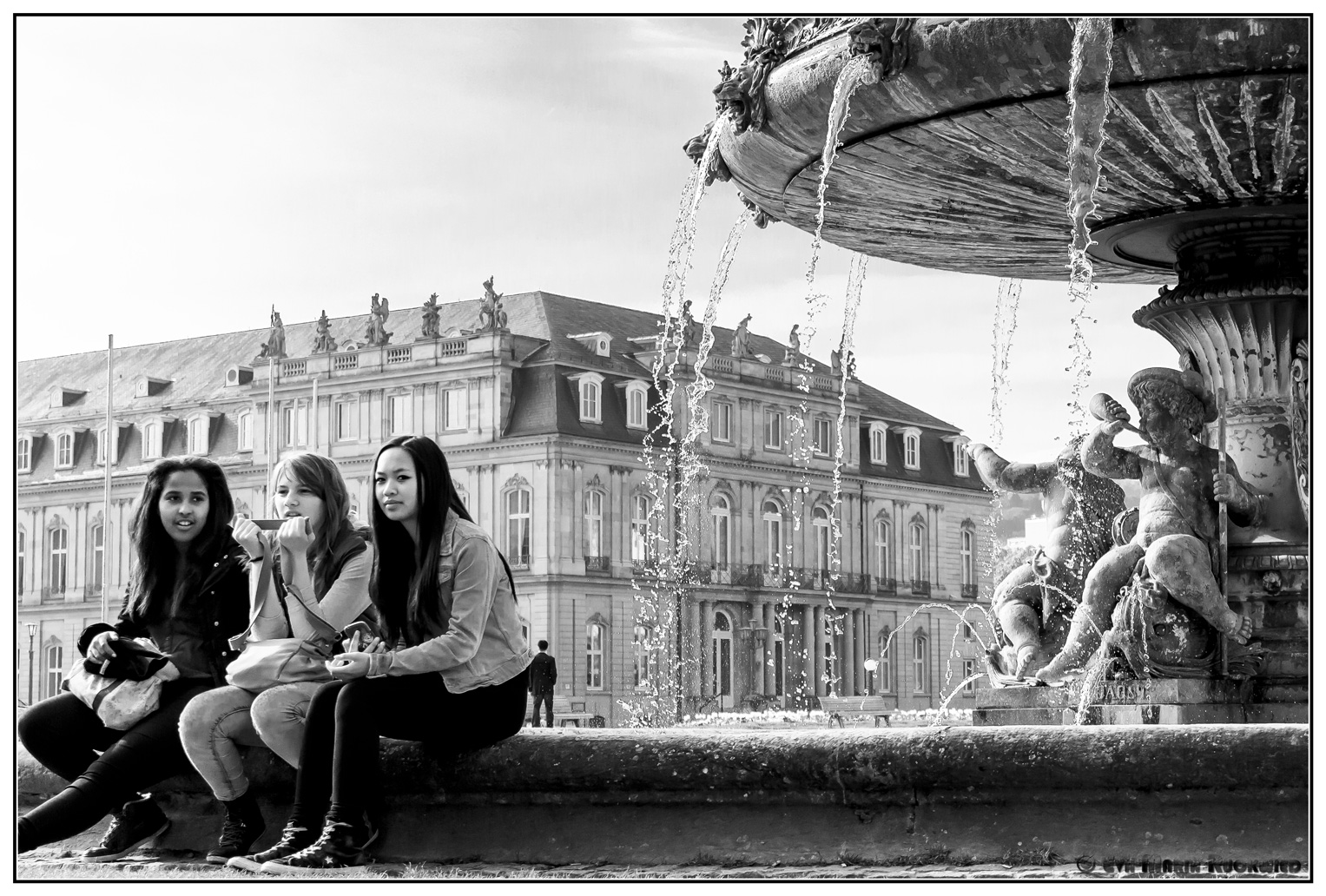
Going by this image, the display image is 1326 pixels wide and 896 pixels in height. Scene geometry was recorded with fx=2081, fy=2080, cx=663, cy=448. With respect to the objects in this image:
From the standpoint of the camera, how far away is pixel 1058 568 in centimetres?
743

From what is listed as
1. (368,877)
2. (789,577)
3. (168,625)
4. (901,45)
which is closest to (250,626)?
(168,625)

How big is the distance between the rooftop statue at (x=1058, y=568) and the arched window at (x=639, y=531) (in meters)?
53.9

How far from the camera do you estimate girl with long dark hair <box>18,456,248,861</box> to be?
216 inches

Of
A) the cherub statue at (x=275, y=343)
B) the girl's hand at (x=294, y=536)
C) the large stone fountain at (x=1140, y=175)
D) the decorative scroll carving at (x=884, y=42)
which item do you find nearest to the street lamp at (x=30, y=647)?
the cherub statue at (x=275, y=343)

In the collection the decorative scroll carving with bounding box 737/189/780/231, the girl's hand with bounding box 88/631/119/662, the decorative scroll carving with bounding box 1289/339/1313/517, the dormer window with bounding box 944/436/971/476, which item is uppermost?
the dormer window with bounding box 944/436/971/476

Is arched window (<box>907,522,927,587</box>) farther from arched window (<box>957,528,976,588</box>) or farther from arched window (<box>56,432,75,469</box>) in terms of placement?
arched window (<box>56,432,75,469</box>)

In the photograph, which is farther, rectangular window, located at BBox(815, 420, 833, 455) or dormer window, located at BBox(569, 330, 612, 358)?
rectangular window, located at BBox(815, 420, 833, 455)

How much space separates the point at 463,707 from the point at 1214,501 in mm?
3060

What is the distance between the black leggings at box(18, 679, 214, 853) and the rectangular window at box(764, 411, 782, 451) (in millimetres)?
61159

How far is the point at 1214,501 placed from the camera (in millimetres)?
7043

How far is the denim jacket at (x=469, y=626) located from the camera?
16.4ft

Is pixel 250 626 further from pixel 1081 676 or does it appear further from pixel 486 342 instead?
pixel 486 342

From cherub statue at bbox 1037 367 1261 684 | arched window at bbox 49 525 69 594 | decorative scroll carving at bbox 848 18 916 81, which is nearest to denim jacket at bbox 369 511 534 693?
decorative scroll carving at bbox 848 18 916 81

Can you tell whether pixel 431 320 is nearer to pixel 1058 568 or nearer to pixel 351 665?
pixel 1058 568
